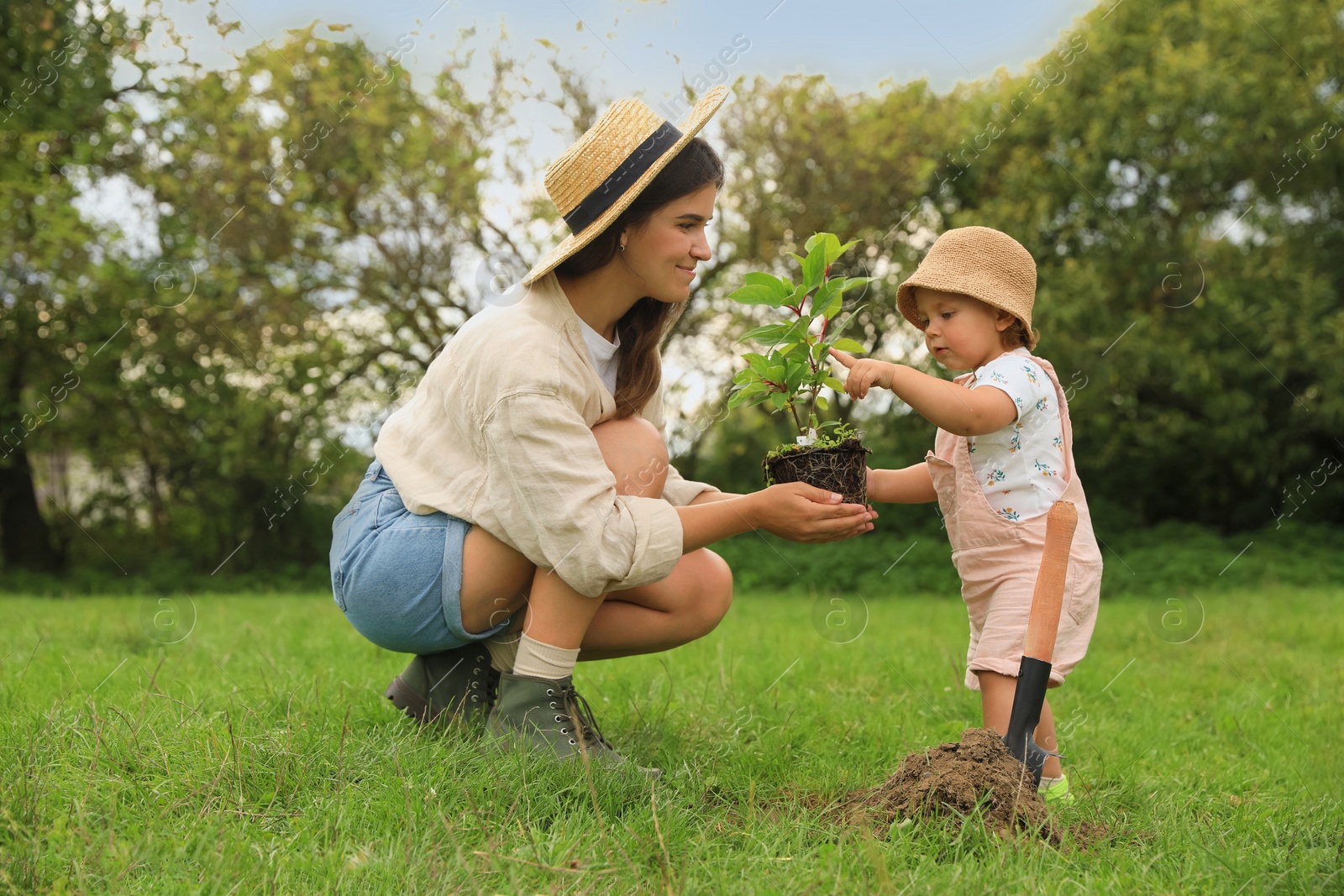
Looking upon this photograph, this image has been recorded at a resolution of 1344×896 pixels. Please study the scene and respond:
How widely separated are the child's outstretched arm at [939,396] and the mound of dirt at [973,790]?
69 centimetres

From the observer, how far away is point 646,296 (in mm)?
2928

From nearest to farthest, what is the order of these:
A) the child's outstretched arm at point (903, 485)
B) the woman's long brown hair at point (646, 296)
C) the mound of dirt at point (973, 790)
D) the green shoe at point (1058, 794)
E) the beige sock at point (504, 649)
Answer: the mound of dirt at point (973, 790) → the green shoe at point (1058, 794) → the woman's long brown hair at point (646, 296) → the beige sock at point (504, 649) → the child's outstretched arm at point (903, 485)

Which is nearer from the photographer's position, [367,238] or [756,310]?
[756,310]

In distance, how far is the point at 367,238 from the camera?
959 cm

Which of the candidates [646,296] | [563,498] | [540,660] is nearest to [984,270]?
[646,296]

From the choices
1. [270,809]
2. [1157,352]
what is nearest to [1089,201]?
[1157,352]

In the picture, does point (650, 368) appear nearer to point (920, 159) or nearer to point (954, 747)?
point (954, 747)

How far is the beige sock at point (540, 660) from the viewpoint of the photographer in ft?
8.38

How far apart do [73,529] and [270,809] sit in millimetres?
10321

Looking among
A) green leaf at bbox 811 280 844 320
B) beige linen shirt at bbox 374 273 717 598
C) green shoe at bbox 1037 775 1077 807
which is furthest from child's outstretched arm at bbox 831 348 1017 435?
green shoe at bbox 1037 775 1077 807

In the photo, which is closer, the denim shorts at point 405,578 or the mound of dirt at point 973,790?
the mound of dirt at point 973,790

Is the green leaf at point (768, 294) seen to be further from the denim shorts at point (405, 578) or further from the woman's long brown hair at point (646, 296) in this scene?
the denim shorts at point (405, 578)

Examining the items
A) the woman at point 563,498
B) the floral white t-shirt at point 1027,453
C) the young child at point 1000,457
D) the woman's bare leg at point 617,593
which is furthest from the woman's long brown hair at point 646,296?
the floral white t-shirt at point 1027,453

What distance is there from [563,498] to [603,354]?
1.87 ft
